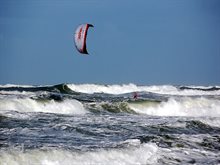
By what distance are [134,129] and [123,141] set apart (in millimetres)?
3133

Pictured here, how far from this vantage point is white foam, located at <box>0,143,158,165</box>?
8.34 meters

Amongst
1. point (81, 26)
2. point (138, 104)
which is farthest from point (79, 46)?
point (138, 104)

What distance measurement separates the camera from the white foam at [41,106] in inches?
842

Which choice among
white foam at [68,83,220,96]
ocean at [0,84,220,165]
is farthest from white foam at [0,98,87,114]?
white foam at [68,83,220,96]

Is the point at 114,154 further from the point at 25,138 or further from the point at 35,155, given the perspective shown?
the point at 25,138

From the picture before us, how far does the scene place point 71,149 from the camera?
9469mm

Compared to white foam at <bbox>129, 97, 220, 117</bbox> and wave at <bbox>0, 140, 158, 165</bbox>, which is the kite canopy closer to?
wave at <bbox>0, 140, 158, 165</bbox>

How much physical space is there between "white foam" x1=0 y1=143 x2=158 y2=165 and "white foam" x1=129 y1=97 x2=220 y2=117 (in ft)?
55.7

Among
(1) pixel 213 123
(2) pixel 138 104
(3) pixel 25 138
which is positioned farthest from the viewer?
(2) pixel 138 104

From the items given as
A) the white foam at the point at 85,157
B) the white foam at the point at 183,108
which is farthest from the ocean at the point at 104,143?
the white foam at the point at 183,108

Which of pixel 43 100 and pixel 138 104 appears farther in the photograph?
pixel 138 104

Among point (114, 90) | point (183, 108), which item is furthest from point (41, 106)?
point (114, 90)

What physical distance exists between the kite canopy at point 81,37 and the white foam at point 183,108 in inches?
411

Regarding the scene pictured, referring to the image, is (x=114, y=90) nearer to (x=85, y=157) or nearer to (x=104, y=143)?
(x=104, y=143)
